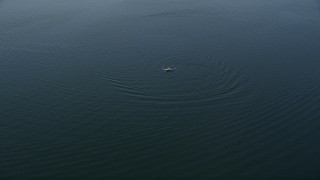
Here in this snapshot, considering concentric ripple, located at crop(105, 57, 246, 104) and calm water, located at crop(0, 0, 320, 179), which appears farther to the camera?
concentric ripple, located at crop(105, 57, 246, 104)

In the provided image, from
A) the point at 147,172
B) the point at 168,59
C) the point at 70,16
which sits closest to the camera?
the point at 147,172

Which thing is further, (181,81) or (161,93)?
(181,81)

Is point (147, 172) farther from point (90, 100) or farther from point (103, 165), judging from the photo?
point (90, 100)

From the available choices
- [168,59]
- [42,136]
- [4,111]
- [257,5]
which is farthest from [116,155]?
[257,5]

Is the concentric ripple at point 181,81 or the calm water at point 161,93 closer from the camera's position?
the calm water at point 161,93

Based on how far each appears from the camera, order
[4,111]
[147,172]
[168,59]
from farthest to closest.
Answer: [168,59], [4,111], [147,172]
